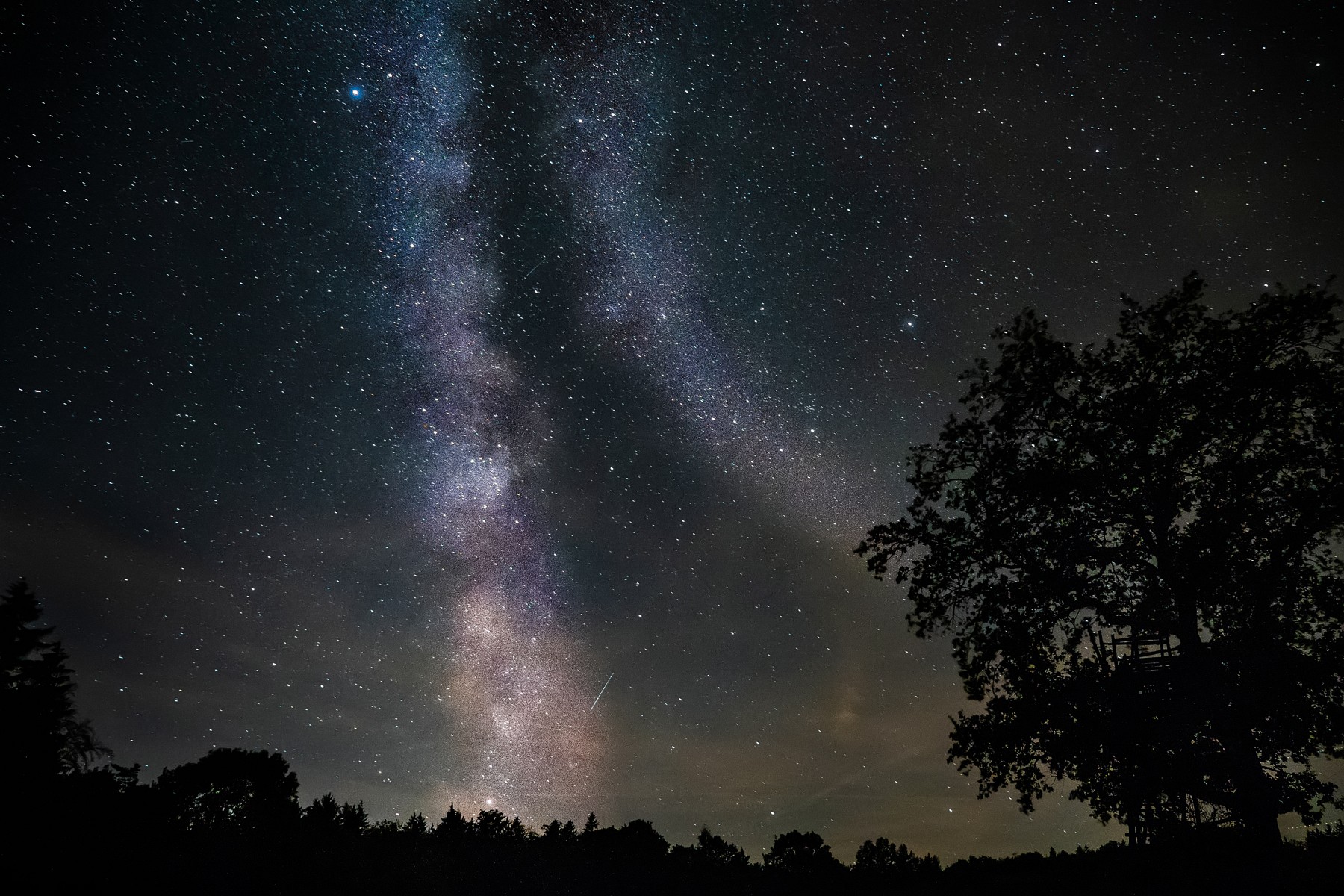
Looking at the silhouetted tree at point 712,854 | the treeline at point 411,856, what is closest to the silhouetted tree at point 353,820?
the treeline at point 411,856

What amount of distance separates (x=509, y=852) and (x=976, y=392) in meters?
18.1

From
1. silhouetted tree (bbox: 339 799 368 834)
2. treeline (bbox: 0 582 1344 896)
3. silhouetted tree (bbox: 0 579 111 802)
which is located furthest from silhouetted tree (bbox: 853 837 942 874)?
silhouetted tree (bbox: 0 579 111 802)

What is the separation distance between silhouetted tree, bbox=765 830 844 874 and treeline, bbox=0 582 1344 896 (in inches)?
4.1

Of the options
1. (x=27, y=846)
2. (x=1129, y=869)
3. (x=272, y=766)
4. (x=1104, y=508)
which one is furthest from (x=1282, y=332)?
(x=272, y=766)

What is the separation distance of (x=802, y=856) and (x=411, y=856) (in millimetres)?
14841

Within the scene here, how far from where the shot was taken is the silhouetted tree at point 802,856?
69.5 ft

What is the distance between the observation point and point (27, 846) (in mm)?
11203

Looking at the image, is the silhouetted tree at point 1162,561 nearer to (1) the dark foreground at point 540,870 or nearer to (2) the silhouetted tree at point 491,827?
(1) the dark foreground at point 540,870

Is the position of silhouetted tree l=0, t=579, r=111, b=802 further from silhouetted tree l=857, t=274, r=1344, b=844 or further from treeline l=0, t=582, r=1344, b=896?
silhouetted tree l=857, t=274, r=1344, b=844

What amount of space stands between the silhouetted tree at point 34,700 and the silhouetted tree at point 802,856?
25.3m

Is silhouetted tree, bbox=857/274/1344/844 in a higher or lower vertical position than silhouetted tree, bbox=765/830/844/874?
higher

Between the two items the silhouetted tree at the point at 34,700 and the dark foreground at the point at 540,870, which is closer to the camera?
the dark foreground at the point at 540,870

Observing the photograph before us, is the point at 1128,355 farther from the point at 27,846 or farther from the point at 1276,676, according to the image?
the point at 27,846

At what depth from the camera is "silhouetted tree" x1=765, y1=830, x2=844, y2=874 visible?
834 inches
